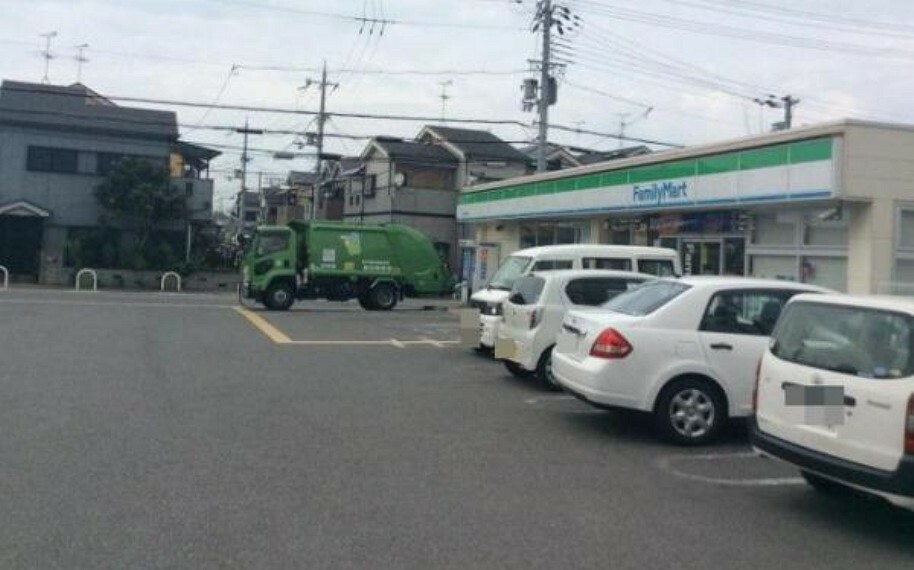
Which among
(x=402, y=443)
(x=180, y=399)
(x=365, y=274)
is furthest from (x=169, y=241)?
(x=402, y=443)

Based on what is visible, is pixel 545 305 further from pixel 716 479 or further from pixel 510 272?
pixel 716 479

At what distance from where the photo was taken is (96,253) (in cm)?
3919

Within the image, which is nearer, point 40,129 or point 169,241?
point 40,129

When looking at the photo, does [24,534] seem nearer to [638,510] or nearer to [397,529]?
[397,529]

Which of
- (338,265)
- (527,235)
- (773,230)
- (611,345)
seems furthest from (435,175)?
(611,345)

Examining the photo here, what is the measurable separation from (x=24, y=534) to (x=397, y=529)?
2141 millimetres

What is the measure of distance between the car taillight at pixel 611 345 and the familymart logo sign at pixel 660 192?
36.5 feet

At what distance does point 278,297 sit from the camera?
26516mm

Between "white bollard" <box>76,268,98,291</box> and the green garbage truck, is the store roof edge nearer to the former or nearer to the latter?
the green garbage truck

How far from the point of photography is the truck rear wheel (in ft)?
90.9

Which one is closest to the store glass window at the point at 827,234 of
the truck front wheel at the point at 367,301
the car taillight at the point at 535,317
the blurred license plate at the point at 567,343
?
the car taillight at the point at 535,317

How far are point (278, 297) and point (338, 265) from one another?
1990 mm

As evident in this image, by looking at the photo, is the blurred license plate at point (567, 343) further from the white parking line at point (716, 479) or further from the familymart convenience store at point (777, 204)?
the familymart convenience store at point (777, 204)

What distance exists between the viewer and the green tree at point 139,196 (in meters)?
38.3
